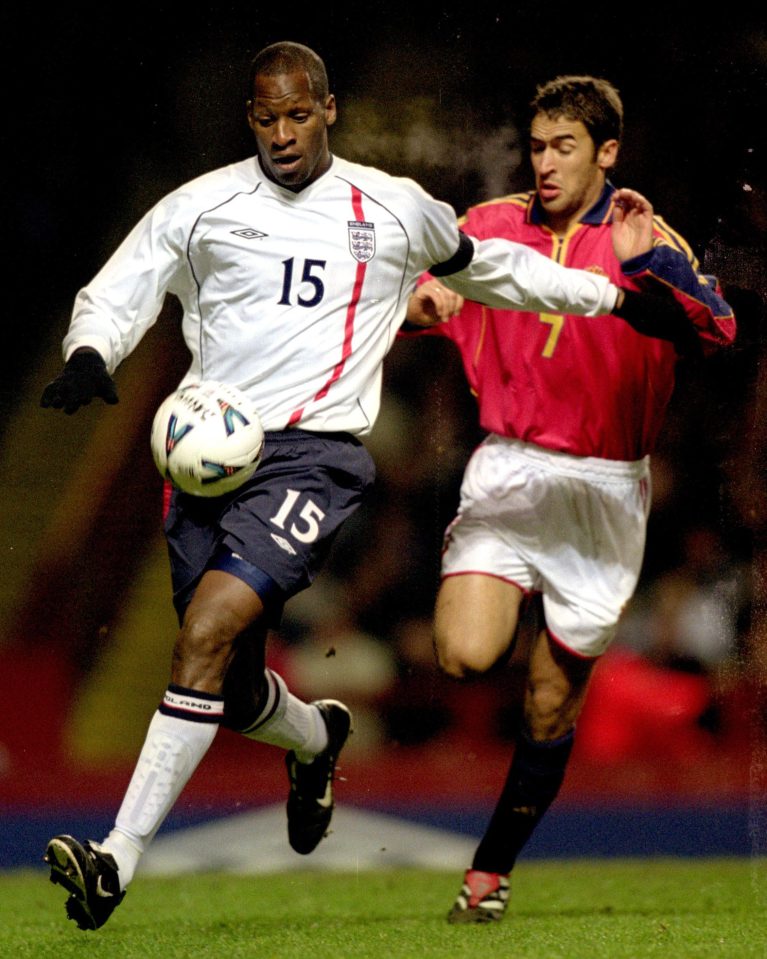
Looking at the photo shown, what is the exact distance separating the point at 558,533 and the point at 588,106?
55.8 inches

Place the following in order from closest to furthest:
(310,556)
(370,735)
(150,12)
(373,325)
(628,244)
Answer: (310,556)
(373,325)
(628,244)
(150,12)
(370,735)

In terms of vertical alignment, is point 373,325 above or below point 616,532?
above

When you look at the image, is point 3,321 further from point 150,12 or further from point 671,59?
point 671,59

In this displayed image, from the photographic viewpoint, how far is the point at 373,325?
4160mm

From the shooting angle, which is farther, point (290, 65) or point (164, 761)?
point (290, 65)

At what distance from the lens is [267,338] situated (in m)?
4.01

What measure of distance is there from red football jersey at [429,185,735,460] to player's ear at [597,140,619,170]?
0.08 meters

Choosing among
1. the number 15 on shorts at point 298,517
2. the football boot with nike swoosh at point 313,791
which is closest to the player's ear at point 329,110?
the number 15 on shorts at point 298,517

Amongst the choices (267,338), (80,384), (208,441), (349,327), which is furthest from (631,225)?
(80,384)

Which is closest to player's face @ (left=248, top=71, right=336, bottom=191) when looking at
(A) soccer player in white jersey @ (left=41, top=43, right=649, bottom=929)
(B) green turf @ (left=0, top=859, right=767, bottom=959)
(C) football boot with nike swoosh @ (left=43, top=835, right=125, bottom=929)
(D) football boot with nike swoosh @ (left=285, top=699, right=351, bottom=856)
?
(A) soccer player in white jersey @ (left=41, top=43, right=649, bottom=929)

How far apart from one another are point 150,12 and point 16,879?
3.03 metres

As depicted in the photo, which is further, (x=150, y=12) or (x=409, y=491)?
(x=409, y=491)

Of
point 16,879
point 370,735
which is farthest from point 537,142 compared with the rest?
point 16,879

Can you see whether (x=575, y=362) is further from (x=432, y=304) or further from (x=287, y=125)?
(x=287, y=125)
